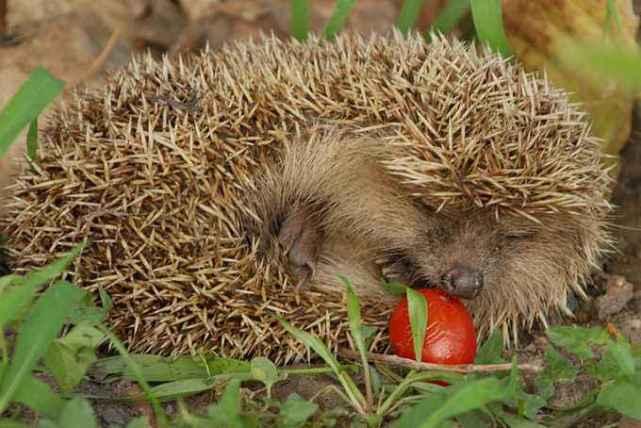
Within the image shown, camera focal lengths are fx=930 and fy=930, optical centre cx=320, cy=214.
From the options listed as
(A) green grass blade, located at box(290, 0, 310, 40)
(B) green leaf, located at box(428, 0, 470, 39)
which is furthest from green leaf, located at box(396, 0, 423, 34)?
(A) green grass blade, located at box(290, 0, 310, 40)

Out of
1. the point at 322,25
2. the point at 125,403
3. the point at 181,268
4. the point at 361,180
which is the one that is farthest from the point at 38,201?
the point at 322,25

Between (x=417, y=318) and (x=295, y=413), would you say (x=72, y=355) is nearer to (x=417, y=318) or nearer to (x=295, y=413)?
(x=295, y=413)

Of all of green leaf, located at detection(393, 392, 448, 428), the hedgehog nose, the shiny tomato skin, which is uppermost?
the hedgehog nose

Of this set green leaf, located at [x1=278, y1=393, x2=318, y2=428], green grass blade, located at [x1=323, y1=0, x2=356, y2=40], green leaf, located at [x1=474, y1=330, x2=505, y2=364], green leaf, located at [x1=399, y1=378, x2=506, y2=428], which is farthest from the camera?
green grass blade, located at [x1=323, y1=0, x2=356, y2=40]

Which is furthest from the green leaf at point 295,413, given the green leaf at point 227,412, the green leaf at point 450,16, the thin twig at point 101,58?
the thin twig at point 101,58

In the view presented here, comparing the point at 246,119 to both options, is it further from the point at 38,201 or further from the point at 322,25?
the point at 322,25

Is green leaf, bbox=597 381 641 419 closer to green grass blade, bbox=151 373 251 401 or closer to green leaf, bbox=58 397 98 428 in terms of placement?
green grass blade, bbox=151 373 251 401
